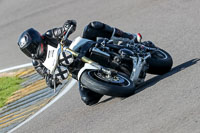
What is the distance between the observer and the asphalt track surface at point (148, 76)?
585 cm

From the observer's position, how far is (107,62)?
7.19 m

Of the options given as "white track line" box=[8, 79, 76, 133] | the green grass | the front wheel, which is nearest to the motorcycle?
the front wheel

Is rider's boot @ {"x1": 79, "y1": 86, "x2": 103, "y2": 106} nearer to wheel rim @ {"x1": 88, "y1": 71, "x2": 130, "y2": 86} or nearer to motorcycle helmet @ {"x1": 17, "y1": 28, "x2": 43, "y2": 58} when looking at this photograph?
wheel rim @ {"x1": 88, "y1": 71, "x2": 130, "y2": 86}

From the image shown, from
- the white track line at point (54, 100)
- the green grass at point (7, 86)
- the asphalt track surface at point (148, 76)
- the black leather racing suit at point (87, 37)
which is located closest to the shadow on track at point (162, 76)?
the asphalt track surface at point (148, 76)

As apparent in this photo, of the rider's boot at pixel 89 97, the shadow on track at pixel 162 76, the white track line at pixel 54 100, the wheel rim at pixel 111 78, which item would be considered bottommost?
the white track line at pixel 54 100

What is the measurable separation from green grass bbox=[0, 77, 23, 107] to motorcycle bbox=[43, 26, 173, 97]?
2830 millimetres

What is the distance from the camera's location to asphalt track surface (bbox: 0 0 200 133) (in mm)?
5852

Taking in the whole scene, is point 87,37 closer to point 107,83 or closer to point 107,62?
point 107,62

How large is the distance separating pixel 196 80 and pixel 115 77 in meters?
1.16

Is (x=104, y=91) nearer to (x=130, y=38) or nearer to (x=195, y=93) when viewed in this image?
(x=195, y=93)

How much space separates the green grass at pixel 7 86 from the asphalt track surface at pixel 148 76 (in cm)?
86

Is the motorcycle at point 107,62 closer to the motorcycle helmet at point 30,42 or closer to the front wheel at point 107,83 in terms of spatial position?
the front wheel at point 107,83

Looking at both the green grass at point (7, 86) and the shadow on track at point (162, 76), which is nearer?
the shadow on track at point (162, 76)

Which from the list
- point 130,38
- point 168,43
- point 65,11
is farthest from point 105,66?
point 65,11
